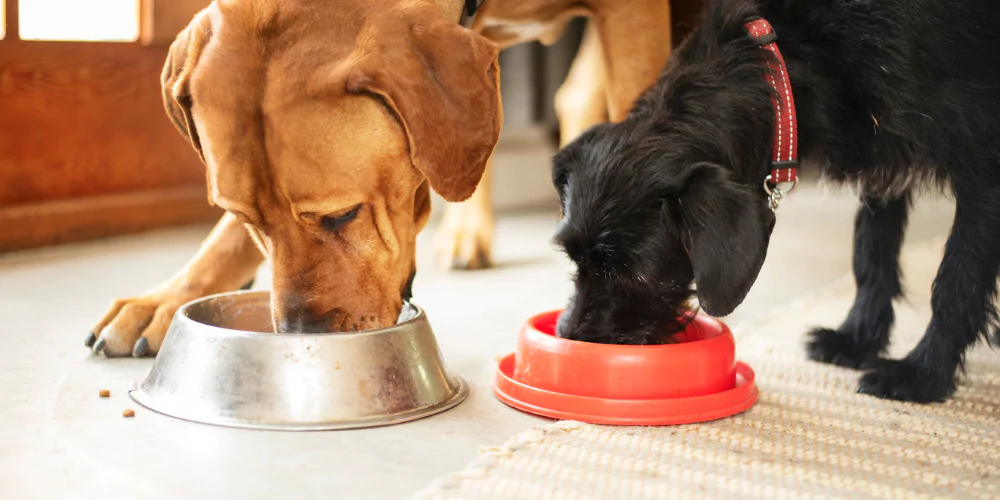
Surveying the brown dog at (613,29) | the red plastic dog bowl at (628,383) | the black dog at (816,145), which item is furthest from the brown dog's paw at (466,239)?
the red plastic dog bowl at (628,383)

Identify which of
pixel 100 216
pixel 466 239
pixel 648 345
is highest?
pixel 648 345

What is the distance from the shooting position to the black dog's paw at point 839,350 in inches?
95.1

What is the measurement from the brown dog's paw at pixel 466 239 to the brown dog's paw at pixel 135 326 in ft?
4.26

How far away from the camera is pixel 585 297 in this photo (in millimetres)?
2037

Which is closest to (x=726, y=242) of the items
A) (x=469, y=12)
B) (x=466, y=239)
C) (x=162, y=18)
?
(x=469, y=12)

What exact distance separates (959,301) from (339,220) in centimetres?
127

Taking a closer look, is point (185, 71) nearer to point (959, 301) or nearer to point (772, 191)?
point (772, 191)

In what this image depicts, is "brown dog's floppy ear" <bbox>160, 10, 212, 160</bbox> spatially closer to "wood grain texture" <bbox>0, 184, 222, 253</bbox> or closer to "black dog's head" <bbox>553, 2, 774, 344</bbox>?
"black dog's head" <bbox>553, 2, 774, 344</bbox>

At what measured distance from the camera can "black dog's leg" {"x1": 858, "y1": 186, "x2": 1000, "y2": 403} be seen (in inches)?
80.9

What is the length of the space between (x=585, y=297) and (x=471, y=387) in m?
0.32

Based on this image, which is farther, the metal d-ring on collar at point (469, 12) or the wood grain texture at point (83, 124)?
the wood grain texture at point (83, 124)

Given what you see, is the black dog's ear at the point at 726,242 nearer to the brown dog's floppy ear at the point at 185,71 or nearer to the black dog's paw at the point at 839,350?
the black dog's paw at the point at 839,350

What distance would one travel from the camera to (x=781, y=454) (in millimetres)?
1752

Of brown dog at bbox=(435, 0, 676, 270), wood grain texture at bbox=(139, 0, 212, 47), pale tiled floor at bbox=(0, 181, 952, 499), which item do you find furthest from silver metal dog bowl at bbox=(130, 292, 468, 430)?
wood grain texture at bbox=(139, 0, 212, 47)
